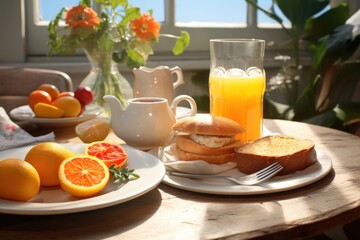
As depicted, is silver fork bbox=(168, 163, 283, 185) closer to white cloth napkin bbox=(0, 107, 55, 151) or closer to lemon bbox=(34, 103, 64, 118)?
white cloth napkin bbox=(0, 107, 55, 151)

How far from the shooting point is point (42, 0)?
2176 mm

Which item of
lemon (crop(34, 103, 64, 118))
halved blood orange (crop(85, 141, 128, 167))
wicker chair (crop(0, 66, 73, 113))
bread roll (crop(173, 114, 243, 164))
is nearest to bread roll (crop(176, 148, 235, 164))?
bread roll (crop(173, 114, 243, 164))

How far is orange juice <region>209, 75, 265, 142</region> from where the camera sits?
1029mm

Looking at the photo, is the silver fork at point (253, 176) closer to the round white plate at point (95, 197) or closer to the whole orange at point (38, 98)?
the round white plate at point (95, 197)

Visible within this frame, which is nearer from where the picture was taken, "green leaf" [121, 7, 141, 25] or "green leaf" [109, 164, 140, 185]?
"green leaf" [109, 164, 140, 185]

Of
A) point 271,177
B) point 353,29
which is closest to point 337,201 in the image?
point 271,177

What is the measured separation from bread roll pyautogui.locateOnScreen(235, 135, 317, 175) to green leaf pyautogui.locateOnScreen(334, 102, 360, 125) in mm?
1037

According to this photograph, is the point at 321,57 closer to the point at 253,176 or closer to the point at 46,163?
the point at 253,176

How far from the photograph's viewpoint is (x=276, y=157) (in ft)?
2.62

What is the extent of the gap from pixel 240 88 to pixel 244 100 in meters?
0.03

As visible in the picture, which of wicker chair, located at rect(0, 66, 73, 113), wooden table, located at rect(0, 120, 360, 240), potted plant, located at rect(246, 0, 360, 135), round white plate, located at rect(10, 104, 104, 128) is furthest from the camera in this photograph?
potted plant, located at rect(246, 0, 360, 135)

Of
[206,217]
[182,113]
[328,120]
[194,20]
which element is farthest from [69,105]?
[194,20]

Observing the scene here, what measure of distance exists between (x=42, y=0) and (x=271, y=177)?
1696mm

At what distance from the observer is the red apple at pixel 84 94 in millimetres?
1211
